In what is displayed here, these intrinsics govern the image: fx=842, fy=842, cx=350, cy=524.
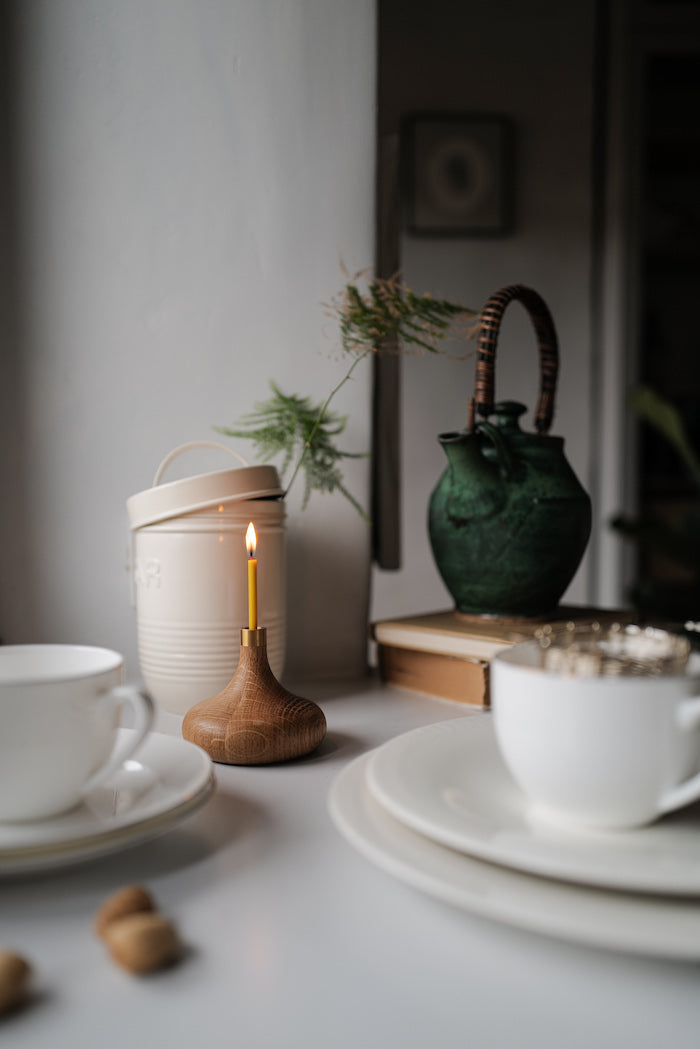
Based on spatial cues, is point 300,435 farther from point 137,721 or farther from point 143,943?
point 143,943

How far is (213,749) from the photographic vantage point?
69cm

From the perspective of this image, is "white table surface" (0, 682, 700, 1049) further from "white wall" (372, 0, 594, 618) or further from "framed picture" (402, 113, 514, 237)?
"framed picture" (402, 113, 514, 237)

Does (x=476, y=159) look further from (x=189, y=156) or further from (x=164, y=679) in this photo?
(x=164, y=679)

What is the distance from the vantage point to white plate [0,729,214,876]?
43 centimetres

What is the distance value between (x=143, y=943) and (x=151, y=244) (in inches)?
33.1

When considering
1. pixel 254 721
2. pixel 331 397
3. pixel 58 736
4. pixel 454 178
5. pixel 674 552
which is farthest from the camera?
pixel 454 178

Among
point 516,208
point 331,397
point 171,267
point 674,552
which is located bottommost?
point 674,552

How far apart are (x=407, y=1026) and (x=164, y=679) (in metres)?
0.56

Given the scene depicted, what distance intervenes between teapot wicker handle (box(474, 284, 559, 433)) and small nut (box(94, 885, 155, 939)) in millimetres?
620

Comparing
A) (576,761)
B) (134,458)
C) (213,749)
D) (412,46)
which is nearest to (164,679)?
(213,749)

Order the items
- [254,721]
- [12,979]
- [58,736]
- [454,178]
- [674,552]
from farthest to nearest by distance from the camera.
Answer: [454,178]
[674,552]
[254,721]
[58,736]
[12,979]

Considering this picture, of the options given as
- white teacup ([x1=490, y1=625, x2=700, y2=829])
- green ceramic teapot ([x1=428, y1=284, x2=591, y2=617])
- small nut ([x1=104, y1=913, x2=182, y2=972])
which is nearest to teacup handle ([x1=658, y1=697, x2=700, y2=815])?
white teacup ([x1=490, y1=625, x2=700, y2=829])

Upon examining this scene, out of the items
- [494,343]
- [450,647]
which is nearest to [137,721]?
[450,647]

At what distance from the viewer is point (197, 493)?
0.83 m
